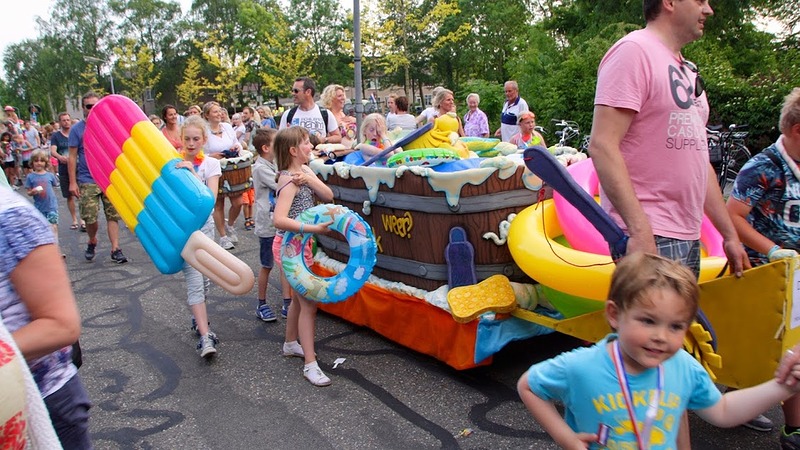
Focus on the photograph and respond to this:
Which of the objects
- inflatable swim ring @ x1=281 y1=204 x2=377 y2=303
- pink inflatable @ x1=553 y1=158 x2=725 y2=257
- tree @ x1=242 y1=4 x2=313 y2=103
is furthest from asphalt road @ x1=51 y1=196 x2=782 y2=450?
tree @ x1=242 y1=4 x2=313 y2=103

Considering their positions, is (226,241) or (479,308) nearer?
(479,308)

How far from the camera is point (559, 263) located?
3.02 metres

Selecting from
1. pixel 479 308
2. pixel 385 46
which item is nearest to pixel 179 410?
pixel 479 308

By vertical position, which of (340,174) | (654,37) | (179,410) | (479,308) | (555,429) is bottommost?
(179,410)

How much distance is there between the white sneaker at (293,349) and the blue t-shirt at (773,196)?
283 centimetres

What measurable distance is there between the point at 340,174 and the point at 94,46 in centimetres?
6540

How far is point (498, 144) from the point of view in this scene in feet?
18.3

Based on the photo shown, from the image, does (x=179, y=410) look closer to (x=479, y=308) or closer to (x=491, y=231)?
(x=479, y=308)

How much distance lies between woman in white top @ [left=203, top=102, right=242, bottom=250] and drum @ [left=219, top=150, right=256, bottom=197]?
0.11 metres

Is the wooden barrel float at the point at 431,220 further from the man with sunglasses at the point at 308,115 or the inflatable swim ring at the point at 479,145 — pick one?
the man with sunglasses at the point at 308,115

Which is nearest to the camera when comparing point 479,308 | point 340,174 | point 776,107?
point 479,308

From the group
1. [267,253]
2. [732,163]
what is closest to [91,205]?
[267,253]

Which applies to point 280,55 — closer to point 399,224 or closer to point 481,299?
point 399,224

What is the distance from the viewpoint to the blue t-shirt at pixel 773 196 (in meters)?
2.86
